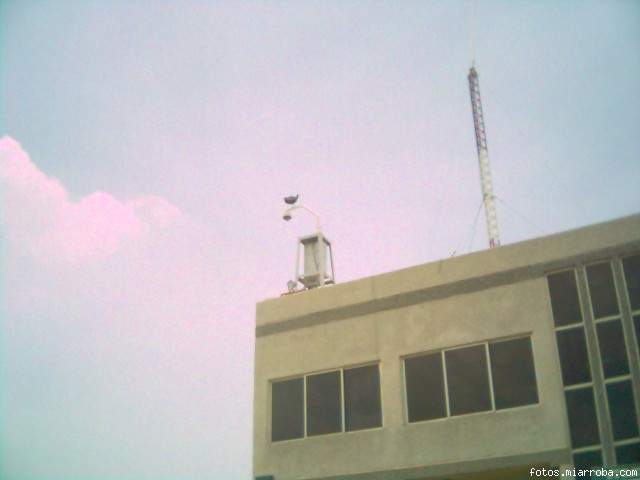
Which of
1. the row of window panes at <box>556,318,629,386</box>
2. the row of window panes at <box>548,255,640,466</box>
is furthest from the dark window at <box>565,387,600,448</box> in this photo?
the row of window panes at <box>556,318,629,386</box>

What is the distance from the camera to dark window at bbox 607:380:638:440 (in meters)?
17.9

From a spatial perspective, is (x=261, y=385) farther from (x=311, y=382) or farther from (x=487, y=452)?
(x=487, y=452)

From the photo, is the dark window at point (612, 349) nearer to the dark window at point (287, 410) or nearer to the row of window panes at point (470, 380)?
the row of window panes at point (470, 380)

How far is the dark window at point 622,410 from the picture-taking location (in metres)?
17.9

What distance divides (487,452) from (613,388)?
11.5ft

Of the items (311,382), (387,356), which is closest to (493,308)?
(387,356)

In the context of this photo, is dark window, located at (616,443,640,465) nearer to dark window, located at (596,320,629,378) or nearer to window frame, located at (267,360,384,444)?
dark window, located at (596,320,629,378)

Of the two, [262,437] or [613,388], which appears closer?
[613,388]

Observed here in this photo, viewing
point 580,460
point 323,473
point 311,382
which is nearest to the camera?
point 580,460

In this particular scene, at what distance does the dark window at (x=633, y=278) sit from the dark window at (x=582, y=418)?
2.41 metres

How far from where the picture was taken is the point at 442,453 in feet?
65.7

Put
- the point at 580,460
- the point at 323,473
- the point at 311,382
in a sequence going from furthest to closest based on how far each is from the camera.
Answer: the point at 311,382 → the point at 323,473 → the point at 580,460

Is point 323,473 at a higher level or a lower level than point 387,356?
lower

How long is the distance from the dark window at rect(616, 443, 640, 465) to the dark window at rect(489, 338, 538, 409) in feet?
7.62
